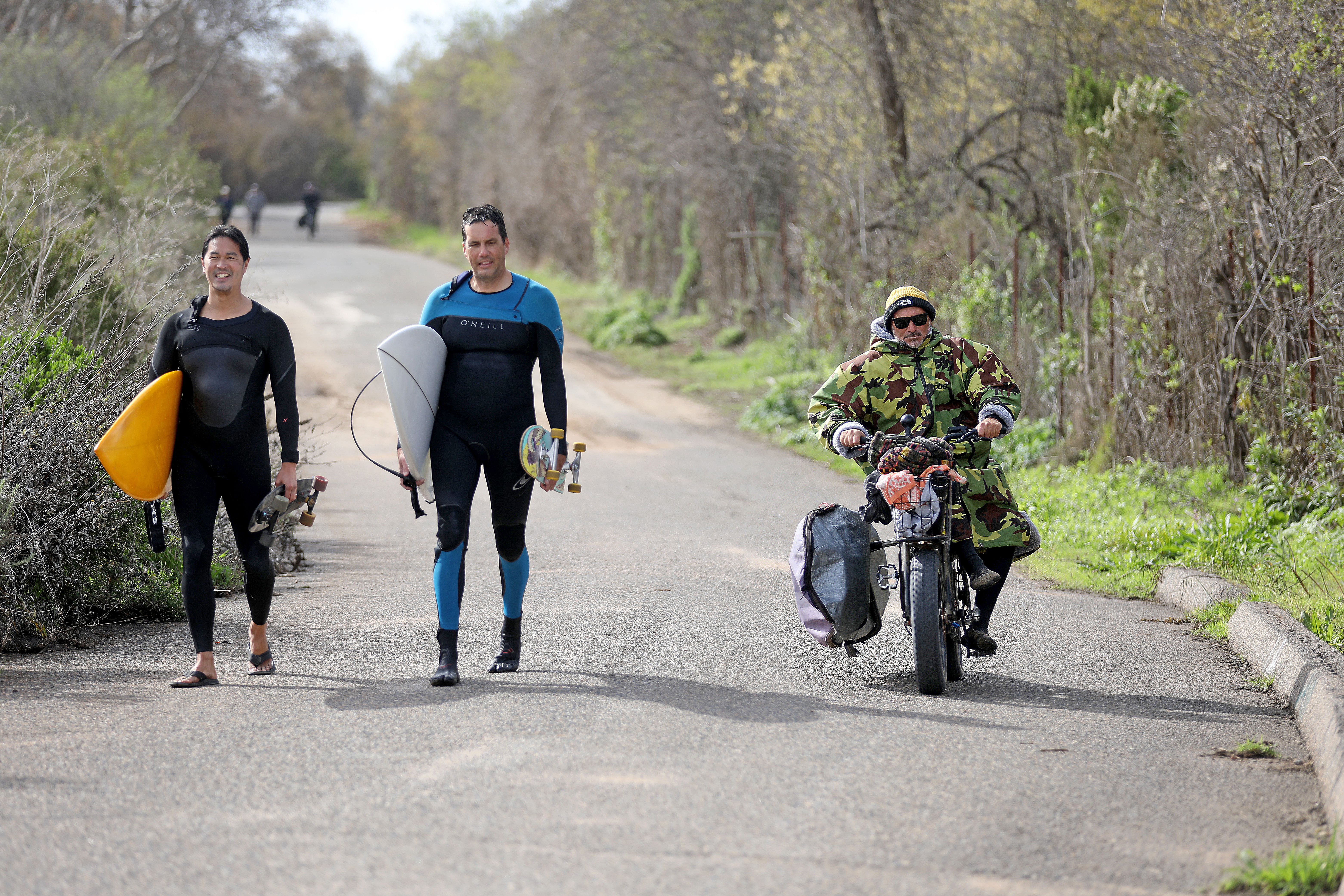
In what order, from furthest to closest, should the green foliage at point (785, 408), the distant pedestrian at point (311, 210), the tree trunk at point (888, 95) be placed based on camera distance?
the distant pedestrian at point (311, 210), the tree trunk at point (888, 95), the green foliage at point (785, 408)

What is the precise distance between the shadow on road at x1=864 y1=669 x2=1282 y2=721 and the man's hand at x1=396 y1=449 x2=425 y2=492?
2.09 m

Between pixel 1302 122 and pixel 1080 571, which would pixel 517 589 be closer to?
pixel 1080 571

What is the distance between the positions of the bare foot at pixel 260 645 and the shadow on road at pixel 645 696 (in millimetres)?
504

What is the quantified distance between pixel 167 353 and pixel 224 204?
37647mm

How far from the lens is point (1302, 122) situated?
1002 cm

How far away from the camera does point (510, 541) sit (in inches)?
237

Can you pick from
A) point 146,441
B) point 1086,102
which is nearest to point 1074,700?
point 146,441

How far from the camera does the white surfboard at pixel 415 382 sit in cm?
573

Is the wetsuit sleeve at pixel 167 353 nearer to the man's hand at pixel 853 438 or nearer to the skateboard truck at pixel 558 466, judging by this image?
the skateboard truck at pixel 558 466

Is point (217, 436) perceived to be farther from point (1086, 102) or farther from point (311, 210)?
point (311, 210)

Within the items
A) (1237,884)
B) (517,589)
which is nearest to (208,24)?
(517,589)

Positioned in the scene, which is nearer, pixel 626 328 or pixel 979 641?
pixel 979 641

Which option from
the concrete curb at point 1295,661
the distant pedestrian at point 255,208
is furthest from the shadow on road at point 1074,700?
the distant pedestrian at point 255,208

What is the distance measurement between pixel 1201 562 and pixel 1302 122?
3.46 meters
